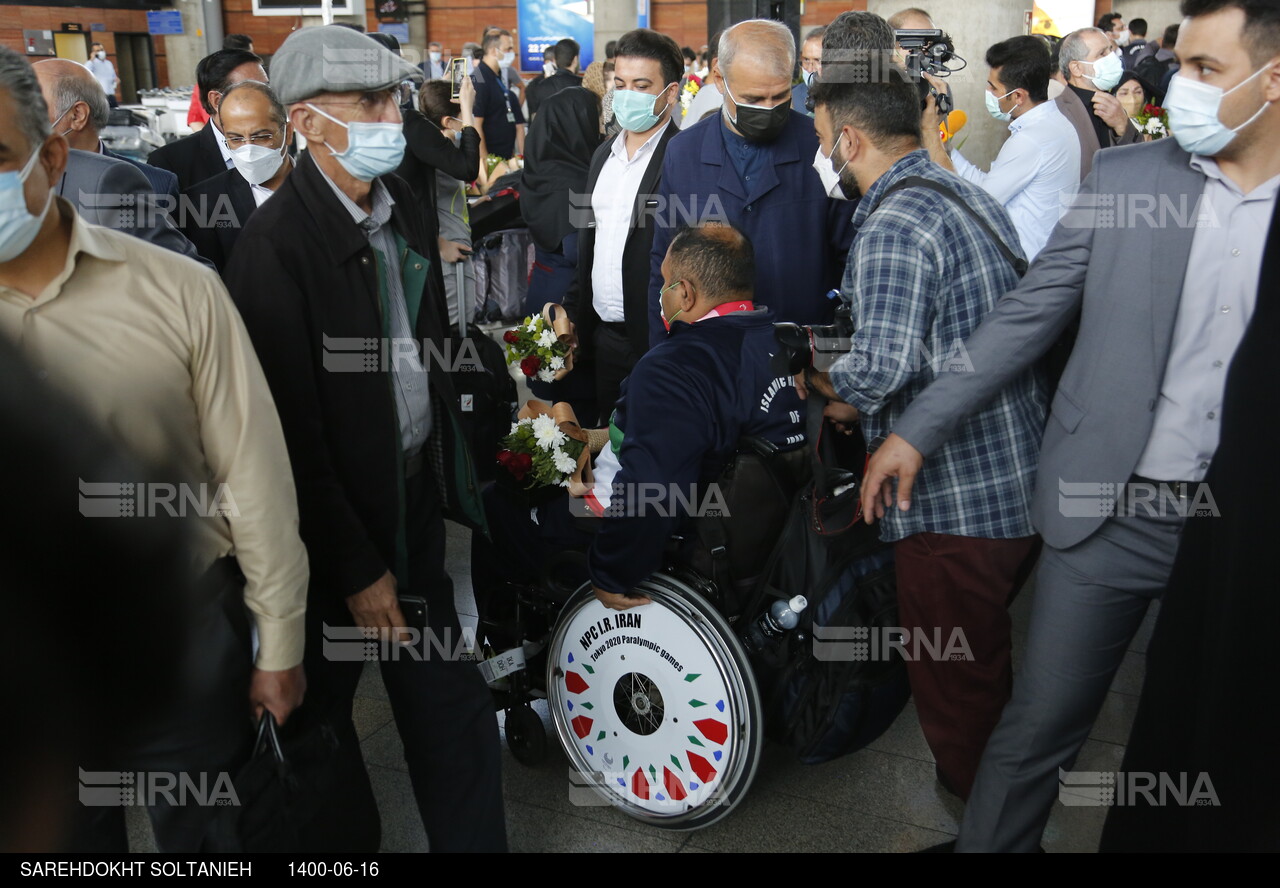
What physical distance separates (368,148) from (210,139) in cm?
224

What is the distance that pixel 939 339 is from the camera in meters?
2.67

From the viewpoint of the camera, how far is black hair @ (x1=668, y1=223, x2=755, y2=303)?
2.98 meters

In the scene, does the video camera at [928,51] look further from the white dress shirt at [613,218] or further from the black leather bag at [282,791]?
the black leather bag at [282,791]

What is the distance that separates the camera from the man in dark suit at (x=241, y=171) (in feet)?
12.1

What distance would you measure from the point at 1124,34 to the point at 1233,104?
14.2m

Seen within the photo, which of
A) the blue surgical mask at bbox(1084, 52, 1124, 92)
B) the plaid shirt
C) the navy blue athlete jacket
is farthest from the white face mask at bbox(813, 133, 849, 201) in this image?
the blue surgical mask at bbox(1084, 52, 1124, 92)

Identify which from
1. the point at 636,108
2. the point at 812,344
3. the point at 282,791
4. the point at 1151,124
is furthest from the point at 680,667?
the point at 1151,124

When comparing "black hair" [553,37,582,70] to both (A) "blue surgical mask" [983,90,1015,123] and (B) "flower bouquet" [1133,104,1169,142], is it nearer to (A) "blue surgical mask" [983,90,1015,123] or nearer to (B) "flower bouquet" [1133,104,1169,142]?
(B) "flower bouquet" [1133,104,1169,142]

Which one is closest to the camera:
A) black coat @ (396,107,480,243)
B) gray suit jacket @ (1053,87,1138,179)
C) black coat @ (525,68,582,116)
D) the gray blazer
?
the gray blazer

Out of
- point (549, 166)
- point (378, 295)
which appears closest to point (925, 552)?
point (378, 295)

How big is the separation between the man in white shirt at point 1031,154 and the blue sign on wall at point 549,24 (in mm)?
16842

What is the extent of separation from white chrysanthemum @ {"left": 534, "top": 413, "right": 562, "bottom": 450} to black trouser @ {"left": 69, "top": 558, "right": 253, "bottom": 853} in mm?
1260

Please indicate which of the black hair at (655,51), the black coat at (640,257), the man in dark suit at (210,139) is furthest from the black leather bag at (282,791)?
the black hair at (655,51)

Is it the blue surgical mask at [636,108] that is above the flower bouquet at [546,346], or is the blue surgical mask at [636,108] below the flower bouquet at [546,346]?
above
